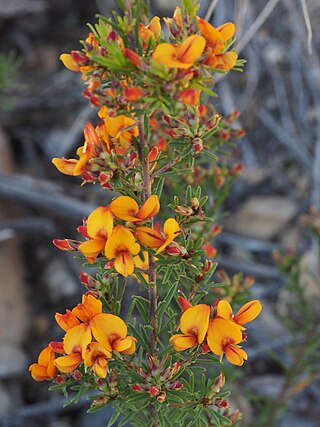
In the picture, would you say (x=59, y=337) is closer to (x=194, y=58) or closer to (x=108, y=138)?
(x=108, y=138)

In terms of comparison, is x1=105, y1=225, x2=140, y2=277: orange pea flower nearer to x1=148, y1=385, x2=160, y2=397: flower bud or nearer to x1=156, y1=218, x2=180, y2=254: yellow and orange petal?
x1=156, y1=218, x2=180, y2=254: yellow and orange petal

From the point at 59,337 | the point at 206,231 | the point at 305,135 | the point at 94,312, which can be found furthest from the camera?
the point at 305,135

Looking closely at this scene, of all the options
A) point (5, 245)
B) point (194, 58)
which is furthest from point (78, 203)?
point (194, 58)

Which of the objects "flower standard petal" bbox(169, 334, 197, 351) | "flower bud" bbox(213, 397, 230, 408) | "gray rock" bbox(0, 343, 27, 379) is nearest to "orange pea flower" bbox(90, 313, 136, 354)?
"flower standard petal" bbox(169, 334, 197, 351)

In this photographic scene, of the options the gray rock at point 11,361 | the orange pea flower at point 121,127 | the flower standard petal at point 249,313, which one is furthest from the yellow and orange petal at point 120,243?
the gray rock at point 11,361

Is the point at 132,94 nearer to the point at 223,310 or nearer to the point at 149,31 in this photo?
the point at 149,31

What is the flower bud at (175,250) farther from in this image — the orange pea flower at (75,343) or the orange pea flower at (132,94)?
the orange pea flower at (132,94)

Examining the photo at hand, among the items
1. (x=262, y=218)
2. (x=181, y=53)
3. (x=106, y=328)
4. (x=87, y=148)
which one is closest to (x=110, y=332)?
(x=106, y=328)
